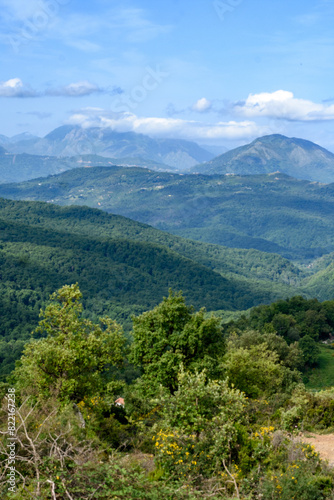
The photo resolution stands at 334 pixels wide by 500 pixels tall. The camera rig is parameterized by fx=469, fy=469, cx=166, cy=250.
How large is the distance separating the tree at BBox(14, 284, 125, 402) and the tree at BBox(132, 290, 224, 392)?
3.16 metres

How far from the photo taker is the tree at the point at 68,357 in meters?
24.6

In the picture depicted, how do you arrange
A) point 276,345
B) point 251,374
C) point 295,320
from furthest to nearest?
point 295,320, point 276,345, point 251,374

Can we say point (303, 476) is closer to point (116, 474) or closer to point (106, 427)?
point (116, 474)

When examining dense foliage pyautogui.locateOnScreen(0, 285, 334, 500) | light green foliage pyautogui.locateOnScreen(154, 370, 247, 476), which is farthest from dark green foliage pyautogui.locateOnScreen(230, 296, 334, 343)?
light green foliage pyautogui.locateOnScreen(154, 370, 247, 476)

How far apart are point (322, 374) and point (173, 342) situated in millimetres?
47550

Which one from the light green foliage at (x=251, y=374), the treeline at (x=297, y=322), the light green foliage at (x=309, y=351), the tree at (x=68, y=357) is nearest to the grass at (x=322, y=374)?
the light green foliage at (x=309, y=351)

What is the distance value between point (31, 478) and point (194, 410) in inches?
242

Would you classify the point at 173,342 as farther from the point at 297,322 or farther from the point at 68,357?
the point at 297,322

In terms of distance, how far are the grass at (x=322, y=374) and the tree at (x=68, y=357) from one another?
38622 millimetres

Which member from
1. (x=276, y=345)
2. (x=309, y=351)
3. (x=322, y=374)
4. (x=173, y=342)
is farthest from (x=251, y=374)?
(x=309, y=351)

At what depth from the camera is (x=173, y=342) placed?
26.5 meters

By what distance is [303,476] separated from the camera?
1419 centimetres

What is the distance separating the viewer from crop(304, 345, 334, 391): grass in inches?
2479

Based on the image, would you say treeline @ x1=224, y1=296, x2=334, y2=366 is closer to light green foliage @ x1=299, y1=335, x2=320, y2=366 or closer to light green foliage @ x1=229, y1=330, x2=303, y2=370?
light green foliage @ x1=299, y1=335, x2=320, y2=366
